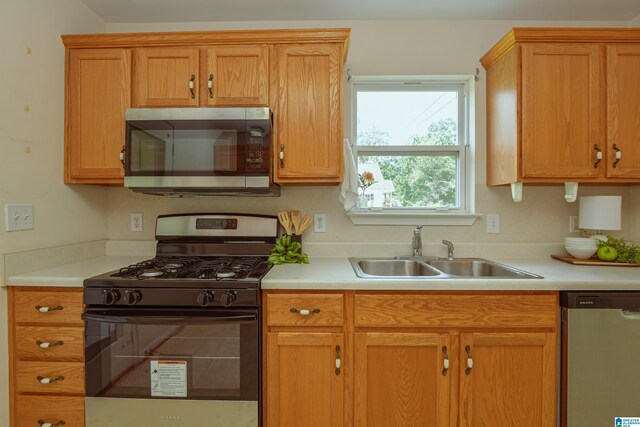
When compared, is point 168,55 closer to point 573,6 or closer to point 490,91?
point 490,91

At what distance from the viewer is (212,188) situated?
178 cm

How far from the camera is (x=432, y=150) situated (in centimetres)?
227

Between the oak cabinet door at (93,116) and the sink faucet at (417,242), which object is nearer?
the oak cabinet door at (93,116)

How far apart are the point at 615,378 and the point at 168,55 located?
2696 millimetres

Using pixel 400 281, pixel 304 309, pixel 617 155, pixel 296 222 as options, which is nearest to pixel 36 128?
pixel 296 222

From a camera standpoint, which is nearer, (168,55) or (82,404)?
(82,404)

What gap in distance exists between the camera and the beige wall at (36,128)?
5.06ft

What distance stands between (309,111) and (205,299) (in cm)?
110

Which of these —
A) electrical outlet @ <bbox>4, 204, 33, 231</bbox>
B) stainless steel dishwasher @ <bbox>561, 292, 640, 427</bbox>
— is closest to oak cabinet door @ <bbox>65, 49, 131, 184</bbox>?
electrical outlet @ <bbox>4, 204, 33, 231</bbox>

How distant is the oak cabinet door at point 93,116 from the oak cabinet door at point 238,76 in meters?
0.53

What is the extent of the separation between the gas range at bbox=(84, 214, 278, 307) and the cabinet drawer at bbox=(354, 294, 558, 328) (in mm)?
539

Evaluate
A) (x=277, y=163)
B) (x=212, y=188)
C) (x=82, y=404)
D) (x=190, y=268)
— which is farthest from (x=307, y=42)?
(x=82, y=404)

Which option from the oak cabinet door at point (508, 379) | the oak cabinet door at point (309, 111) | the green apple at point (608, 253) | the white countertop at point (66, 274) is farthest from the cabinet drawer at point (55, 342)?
the green apple at point (608, 253)

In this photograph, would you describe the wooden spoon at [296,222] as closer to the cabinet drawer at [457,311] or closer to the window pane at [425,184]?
the window pane at [425,184]
